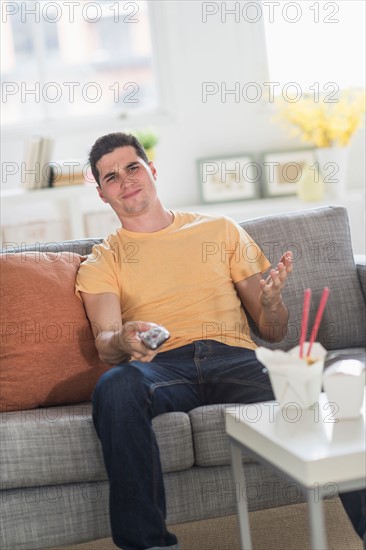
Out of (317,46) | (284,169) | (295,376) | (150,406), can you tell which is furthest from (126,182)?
(317,46)

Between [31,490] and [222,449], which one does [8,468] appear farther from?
[222,449]

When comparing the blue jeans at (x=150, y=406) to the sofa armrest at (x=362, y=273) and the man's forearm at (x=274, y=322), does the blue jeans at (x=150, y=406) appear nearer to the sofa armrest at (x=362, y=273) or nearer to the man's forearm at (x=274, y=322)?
the man's forearm at (x=274, y=322)

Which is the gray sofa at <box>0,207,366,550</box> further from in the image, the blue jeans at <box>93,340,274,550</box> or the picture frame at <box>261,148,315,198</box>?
the picture frame at <box>261,148,315,198</box>

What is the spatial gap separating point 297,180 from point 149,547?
3.29 metres

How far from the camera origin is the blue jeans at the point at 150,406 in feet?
6.28

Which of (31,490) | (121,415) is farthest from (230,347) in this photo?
(31,490)

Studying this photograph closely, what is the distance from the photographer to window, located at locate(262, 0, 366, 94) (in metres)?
4.88

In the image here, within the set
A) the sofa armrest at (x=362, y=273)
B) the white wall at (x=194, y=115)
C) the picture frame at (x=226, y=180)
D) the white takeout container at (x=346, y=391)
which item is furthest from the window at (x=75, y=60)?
the white takeout container at (x=346, y=391)

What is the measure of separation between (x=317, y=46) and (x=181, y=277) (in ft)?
9.43

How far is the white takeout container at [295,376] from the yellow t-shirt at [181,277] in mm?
628

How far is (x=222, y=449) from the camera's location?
2.14 metres

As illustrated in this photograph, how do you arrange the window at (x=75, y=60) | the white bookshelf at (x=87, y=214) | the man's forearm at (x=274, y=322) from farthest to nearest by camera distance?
the window at (x=75, y=60), the white bookshelf at (x=87, y=214), the man's forearm at (x=274, y=322)

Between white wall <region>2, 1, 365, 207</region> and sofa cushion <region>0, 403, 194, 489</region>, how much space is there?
9.07ft

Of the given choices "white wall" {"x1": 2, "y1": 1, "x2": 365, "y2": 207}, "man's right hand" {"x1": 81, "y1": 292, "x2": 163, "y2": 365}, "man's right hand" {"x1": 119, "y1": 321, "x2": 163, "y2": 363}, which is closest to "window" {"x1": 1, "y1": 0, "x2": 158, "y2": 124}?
"white wall" {"x1": 2, "y1": 1, "x2": 365, "y2": 207}
